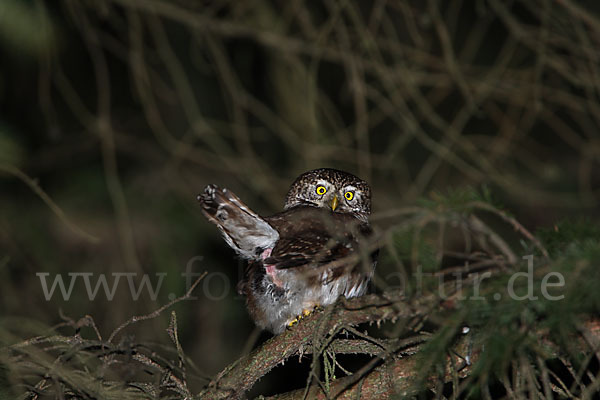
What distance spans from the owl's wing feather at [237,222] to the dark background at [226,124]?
587mm

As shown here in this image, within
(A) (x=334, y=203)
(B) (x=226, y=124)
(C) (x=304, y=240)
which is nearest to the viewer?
(C) (x=304, y=240)

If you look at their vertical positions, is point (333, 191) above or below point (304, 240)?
above

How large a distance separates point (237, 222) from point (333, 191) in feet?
3.96

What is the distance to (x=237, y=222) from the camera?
3.17m

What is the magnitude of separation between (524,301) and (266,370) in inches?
49.5

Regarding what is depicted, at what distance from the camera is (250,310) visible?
3479 millimetres

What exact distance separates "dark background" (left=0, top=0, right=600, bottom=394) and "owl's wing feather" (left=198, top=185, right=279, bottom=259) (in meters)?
0.59

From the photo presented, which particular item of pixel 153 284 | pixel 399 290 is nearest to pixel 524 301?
pixel 399 290

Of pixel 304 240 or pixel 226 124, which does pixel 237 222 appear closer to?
pixel 304 240

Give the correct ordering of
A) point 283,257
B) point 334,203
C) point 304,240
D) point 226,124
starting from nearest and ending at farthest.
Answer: point 283,257 < point 304,240 < point 334,203 < point 226,124

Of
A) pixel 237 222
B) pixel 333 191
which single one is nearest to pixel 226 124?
pixel 333 191

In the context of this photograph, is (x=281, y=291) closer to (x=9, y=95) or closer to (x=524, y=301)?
(x=524, y=301)

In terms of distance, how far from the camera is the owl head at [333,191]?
13.9 ft

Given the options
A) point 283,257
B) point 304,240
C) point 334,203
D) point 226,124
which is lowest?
point 283,257
